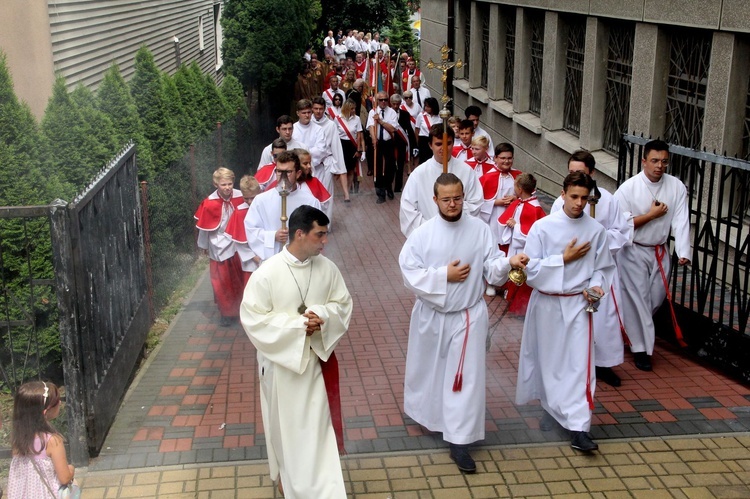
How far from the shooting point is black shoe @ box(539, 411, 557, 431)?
7.08 m

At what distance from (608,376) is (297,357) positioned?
3311mm

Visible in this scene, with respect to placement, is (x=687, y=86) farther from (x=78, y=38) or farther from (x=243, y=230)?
(x=78, y=38)

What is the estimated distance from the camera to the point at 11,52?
1084 centimetres

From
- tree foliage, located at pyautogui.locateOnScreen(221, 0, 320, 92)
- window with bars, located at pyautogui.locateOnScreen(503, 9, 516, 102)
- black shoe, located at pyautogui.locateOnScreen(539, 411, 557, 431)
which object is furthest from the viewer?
tree foliage, located at pyautogui.locateOnScreen(221, 0, 320, 92)

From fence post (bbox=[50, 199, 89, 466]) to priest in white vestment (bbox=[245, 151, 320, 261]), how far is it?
7.74ft

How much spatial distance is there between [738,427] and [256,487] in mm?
3543

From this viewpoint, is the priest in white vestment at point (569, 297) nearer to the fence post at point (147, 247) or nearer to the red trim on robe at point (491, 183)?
the red trim on robe at point (491, 183)

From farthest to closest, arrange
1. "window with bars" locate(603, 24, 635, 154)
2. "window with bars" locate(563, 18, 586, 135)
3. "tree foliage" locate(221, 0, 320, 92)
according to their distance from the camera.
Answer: "tree foliage" locate(221, 0, 320, 92) < "window with bars" locate(563, 18, 586, 135) < "window with bars" locate(603, 24, 635, 154)

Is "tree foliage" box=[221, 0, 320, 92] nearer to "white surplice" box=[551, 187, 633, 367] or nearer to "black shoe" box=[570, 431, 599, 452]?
"white surplice" box=[551, 187, 633, 367]

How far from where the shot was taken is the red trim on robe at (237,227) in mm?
9359

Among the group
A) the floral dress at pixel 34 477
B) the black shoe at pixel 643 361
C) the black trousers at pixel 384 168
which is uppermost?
the floral dress at pixel 34 477

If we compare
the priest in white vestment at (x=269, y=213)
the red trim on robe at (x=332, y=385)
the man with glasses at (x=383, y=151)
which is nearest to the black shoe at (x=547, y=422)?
the red trim on robe at (x=332, y=385)

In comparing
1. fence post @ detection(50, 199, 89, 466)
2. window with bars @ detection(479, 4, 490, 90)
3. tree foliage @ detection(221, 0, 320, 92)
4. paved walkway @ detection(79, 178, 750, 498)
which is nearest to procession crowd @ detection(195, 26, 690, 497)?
paved walkway @ detection(79, 178, 750, 498)

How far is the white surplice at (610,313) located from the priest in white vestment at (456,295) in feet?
3.81
